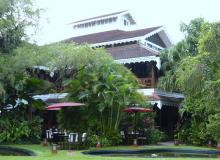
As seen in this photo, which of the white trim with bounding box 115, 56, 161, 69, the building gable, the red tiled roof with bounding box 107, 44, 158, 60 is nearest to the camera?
the white trim with bounding box 115, 56, 161, 69

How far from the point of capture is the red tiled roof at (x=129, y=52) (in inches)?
1013

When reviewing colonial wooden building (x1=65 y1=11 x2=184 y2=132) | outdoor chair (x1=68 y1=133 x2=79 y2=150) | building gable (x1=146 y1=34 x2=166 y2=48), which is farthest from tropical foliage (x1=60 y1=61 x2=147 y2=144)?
building gable (x1=146 y1=34 x2=166 y2=48)

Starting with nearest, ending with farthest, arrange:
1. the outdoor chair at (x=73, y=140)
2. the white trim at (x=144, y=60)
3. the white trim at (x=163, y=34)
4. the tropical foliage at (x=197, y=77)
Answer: the tropical foliage at (x=197, y=77) → the outdoor chair at (x=73, y=140) → the white trim at (x=144, y=60) → the white trim at (x=163, y=34)

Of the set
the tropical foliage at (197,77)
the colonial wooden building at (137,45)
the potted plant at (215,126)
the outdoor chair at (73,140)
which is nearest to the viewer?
the tropical foliage at (197,77)

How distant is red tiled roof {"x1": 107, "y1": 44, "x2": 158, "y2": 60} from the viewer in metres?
25.7

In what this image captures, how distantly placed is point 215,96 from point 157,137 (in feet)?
23.7

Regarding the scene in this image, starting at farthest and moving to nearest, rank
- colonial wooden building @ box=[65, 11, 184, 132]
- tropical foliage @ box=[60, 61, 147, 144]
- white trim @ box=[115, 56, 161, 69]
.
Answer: colonial wooden building @ box=[65, 11, 184, 132] < white trim @ box=[115, 56, 161, 69] < tropical foliage @ box=[60, 61, 147, 144]

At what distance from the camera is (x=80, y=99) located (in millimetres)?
20312

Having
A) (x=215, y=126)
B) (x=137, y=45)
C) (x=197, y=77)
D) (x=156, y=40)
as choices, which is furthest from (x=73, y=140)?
(x=156, y=40)

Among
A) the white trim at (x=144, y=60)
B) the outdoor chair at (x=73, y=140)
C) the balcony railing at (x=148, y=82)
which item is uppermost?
the white trim at (x=144, y=60)

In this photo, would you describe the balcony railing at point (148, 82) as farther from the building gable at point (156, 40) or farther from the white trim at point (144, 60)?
the building gable at point (156, 40)

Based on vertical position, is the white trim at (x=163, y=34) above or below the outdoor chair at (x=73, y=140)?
above

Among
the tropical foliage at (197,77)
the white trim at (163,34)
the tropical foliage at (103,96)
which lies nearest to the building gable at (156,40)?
the white trim at (163,34)

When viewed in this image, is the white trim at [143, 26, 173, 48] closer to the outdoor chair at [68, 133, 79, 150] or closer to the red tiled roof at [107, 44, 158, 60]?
the red tiled roof at [107, 44, 158, 60]
